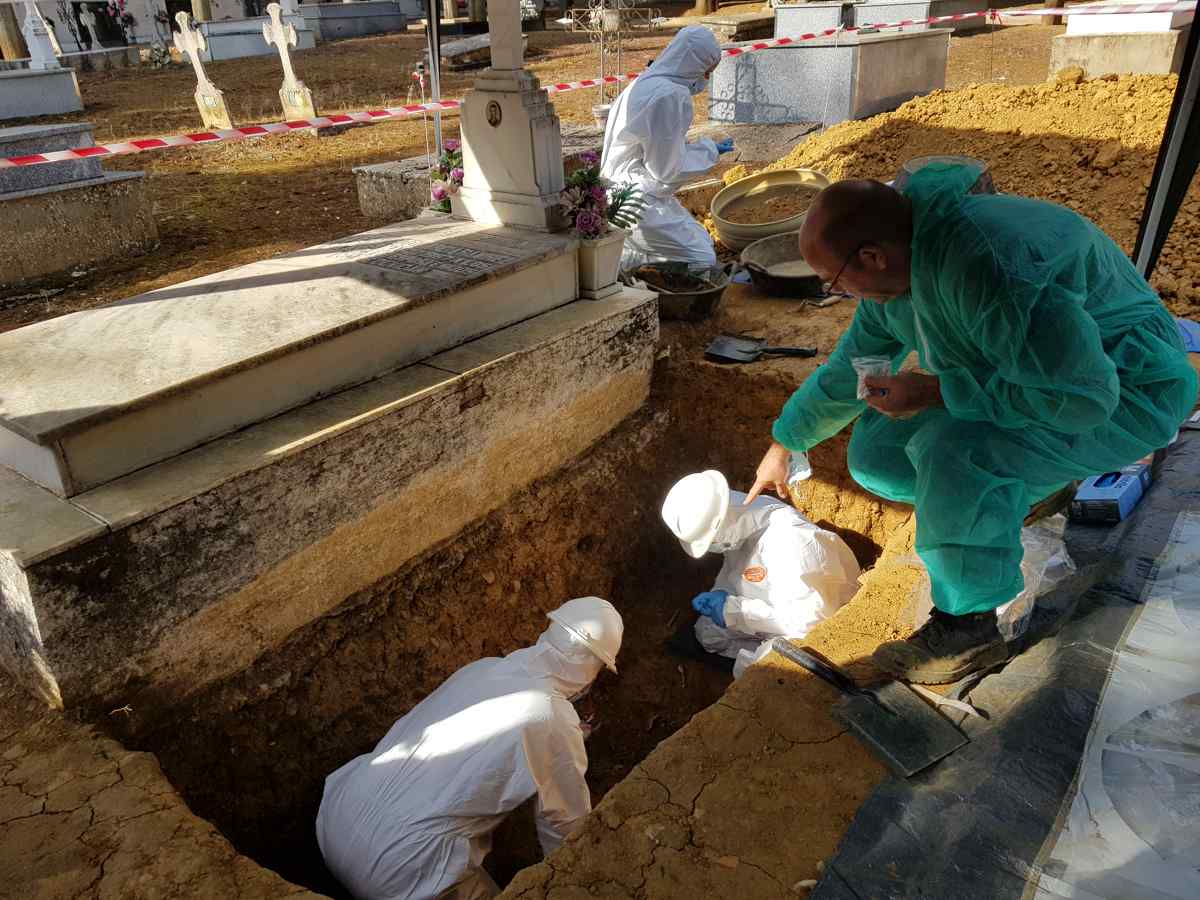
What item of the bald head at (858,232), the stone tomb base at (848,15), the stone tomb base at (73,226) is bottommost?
the stone tomb base at (73,226)

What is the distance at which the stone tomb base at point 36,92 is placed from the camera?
12523 millimetres

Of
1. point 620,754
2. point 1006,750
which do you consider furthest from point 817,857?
point 620,754

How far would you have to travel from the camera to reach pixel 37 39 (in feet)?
49.0

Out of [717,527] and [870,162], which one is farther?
[870,162]

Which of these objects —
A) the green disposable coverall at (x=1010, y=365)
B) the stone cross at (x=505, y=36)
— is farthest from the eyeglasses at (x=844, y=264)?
the stone cross at (x=505, y=36)

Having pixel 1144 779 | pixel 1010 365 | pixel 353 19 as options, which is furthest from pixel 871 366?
pixel 353 19

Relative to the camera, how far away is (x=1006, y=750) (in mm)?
2229

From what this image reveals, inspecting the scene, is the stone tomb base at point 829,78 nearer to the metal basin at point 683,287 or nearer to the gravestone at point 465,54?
the metal basin at point 683,287

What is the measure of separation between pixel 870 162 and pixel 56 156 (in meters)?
6.33

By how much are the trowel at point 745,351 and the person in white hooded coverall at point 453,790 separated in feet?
7.90

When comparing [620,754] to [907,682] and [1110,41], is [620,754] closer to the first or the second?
[907,682]

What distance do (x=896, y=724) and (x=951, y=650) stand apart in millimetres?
302

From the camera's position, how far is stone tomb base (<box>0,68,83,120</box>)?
12.5m

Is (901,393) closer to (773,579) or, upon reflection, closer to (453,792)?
(773,579)
